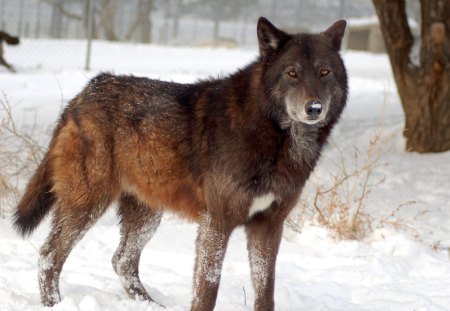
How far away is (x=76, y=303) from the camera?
3826 millimetres

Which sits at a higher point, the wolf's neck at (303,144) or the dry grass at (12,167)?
the wolf's neck at (303,144)

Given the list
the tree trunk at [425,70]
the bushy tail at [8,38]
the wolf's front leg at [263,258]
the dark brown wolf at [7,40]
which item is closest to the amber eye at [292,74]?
the wolf's front leg at [263,258]

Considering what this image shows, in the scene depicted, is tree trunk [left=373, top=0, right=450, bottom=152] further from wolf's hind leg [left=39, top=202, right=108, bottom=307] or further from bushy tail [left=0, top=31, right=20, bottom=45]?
bushy tail [left=0, top=31, right=20, bottom=45]

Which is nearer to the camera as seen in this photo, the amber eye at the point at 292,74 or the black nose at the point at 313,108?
the black nose at the point at 313,108

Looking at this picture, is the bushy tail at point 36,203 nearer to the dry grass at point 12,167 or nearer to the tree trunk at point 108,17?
the dry grass at point 12,167

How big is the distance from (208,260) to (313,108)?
1.10 metres

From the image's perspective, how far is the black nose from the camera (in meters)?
3.38

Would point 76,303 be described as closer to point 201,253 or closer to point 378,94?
point 201,253

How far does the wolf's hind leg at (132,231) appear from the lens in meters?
4.42

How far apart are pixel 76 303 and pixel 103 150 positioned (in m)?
0.95

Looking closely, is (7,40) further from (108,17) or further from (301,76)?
(301,76)

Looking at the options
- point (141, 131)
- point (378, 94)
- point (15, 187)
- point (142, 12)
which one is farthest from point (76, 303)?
point (142, 12)

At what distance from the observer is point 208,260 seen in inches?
147

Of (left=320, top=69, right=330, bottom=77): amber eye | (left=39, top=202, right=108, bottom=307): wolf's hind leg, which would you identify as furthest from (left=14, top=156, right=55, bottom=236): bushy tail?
(left=320, top=69, right=330, bottom=77): amber eye
